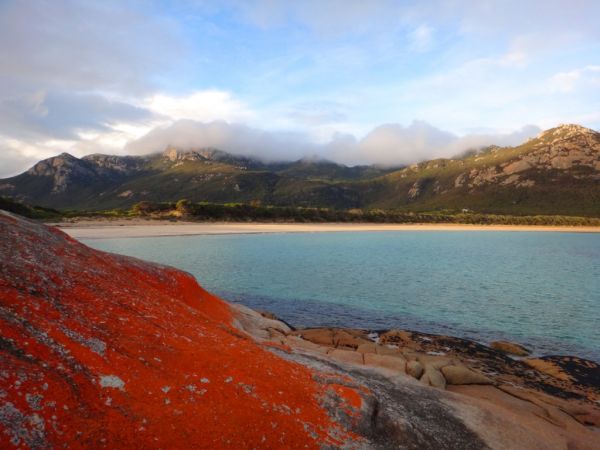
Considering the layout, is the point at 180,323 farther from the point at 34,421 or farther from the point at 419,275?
the point at 419,275

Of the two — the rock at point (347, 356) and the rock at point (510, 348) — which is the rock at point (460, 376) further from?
the rock at point (510, 348)

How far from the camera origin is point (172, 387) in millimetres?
7883

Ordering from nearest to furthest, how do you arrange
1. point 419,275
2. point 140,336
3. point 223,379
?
1. point 223,379
2. point 140,336
3. point 419,275

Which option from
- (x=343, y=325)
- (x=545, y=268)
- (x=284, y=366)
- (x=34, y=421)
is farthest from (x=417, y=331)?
(x=545, y=268)

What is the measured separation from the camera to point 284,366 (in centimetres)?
1001

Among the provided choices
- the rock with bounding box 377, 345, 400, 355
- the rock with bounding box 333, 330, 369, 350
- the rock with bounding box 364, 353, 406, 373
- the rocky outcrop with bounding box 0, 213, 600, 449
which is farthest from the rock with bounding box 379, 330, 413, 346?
the rocky outcrop with bounding box 0, 213, 600, 449

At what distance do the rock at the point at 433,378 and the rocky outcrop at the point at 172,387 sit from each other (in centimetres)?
8

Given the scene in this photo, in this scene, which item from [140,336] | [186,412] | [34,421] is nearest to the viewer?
[34,421]

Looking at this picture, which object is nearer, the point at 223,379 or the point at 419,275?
the point at 223,379

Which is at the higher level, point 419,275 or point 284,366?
point 284,366

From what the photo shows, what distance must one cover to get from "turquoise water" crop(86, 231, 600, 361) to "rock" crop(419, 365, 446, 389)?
33.7 ft

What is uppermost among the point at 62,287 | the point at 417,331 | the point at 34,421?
the point at 62,287

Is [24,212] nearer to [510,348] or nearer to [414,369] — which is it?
[414,369]

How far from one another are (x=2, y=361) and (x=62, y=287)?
11.9 ft
